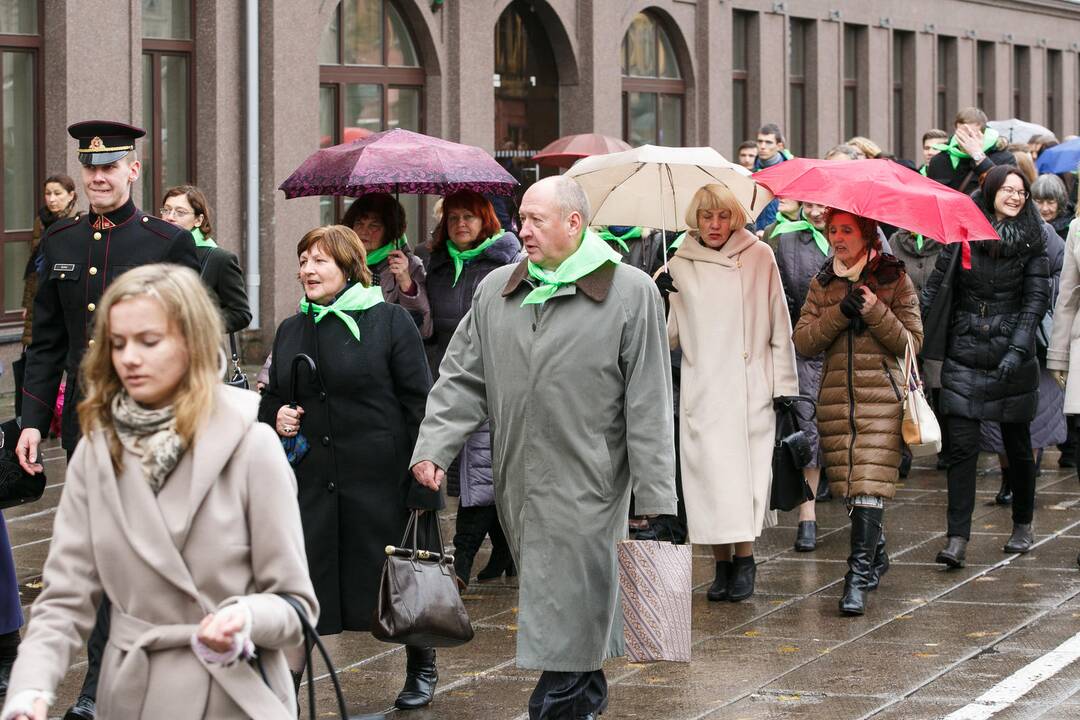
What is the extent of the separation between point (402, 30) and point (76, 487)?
59.4 ft

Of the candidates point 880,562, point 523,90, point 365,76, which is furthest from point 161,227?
point 523,90

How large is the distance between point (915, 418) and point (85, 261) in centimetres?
370

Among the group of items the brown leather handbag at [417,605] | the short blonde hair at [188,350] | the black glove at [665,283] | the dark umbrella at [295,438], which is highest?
the black glove at [665,283]

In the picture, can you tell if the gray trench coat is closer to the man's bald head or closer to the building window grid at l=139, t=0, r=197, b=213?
the man's bald head

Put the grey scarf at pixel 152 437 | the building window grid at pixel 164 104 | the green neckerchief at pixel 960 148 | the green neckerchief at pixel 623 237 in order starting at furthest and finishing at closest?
the building window grid at pixel 164 104 → the green neckerchief at pixel 960 148 → the green neckerchief at pixel 623 237 → the grey scarf at pixel 152 437

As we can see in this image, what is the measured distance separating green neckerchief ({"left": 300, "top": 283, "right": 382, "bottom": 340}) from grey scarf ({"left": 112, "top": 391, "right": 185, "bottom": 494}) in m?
2.83

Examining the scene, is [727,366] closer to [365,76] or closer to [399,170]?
[399,170]

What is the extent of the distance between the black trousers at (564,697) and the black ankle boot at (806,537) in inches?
160

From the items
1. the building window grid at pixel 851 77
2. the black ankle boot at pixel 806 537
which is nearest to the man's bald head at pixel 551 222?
the black ankle boot at pixel 806 537

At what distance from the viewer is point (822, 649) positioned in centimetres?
772

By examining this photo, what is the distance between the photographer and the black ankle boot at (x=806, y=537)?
1001 centimetres

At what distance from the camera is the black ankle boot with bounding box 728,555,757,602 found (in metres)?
8.74

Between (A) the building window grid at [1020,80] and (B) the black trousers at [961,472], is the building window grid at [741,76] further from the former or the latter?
(B) the black trousers at [961,472]

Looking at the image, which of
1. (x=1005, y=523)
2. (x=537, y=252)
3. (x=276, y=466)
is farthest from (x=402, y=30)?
(x=276, y=466)
